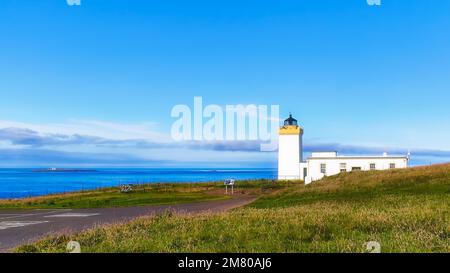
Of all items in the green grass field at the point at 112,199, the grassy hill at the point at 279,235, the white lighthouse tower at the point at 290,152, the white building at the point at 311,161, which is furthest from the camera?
the white lighthouse tower at the point at 290,152

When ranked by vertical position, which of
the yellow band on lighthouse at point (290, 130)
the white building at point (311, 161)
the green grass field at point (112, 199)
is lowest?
the green grass field at point (112, 199)

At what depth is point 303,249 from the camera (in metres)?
7.72

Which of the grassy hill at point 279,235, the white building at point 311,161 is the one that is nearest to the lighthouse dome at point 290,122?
the white building at point 311,161

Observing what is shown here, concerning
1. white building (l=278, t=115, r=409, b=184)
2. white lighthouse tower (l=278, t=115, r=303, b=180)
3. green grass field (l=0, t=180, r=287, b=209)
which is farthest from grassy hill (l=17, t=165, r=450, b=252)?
white lighthouse tower (l=278, t=115, r=303, b=180)

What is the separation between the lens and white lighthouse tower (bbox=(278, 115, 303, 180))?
62062 mm

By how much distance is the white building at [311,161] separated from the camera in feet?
183

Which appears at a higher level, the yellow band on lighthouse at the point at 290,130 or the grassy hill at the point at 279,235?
the yellow band on lighthouse at the point at 290,130

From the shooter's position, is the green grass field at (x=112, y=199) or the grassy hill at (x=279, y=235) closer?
the grassy hill at (x=279, y=235)

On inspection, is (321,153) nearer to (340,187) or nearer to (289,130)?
(289,130)

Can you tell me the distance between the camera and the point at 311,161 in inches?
2285

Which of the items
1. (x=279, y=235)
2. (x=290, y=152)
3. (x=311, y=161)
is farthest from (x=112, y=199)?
(x=279, y=235)

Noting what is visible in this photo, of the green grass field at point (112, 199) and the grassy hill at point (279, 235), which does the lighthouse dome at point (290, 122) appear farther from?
the grassy hill at point (279, 235)

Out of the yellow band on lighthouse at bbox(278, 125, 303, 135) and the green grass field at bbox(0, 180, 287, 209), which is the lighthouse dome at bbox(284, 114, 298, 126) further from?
the green grass field at bbox(0, 180, 287, 209)
